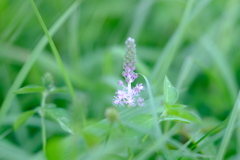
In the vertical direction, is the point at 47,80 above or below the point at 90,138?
above

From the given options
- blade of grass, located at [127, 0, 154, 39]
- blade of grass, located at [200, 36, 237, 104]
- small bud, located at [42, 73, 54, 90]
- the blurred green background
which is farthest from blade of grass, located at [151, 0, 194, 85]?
blade of grass, located at [127, 0, 154, 39]

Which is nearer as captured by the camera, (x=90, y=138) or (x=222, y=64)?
(x=90, y=138)

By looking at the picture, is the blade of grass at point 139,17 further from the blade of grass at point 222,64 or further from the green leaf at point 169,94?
the green leaf at point 169,94

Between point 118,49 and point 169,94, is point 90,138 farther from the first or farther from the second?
point 118,49

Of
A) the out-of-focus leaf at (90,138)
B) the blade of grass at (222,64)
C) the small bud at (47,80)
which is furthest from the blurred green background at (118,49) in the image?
the out-of-focus leaf at (90,138)

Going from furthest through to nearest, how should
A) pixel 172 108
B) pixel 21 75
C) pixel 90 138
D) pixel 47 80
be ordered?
pixel 21 75 < pixel 47 80 < pixel 172 108 < pixel 90 138

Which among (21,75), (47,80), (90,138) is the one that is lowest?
(90,138)

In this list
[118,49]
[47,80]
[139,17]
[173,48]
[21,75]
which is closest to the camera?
[47,80]

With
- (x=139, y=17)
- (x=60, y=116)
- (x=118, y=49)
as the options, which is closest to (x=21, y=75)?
(x=60, y=116)

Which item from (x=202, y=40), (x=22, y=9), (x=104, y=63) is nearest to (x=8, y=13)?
(x=22, y=9)
